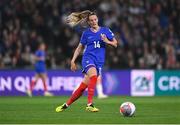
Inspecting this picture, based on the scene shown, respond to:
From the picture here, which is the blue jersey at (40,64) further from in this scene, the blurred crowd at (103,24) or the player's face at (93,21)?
the player's face at (93,21)

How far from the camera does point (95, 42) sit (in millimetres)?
15773

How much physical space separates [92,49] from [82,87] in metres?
1.01

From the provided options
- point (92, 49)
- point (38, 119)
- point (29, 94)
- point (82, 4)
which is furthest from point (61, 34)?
point (38, 119)

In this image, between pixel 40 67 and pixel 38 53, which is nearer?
pixel 40 67

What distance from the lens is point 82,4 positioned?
3038 cm

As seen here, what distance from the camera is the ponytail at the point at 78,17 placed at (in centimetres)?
1564

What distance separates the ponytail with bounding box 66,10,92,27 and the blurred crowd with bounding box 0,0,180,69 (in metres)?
12.2

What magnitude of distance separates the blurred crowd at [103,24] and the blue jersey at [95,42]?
12.1 m

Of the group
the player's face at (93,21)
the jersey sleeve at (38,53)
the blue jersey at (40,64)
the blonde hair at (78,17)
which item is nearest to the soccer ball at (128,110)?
the player's face at (93,21)

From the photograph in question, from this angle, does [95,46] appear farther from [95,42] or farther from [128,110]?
[128,110]

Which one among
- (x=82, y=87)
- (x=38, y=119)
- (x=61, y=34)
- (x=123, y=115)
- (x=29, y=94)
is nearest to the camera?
(x=38, y=119)

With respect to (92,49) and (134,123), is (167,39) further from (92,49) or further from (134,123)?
(134,123)

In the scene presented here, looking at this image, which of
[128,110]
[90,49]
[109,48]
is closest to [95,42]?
[90,49]

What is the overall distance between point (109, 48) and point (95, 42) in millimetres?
13671
